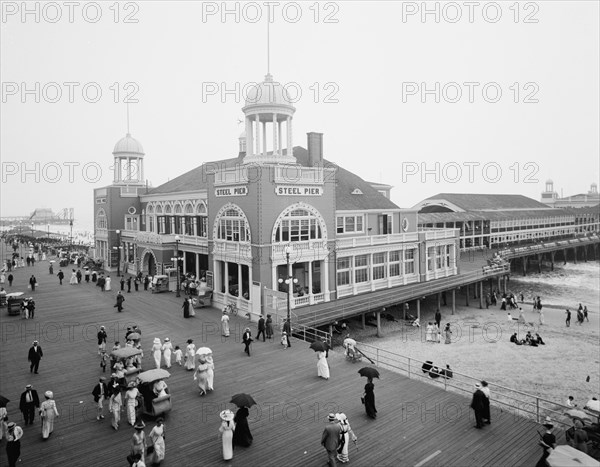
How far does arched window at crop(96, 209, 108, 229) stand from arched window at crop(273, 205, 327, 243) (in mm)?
30357

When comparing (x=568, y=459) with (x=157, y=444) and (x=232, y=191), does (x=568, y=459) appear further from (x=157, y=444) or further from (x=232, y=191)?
(x=232, y=191)

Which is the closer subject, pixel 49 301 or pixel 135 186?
pixel 49 301

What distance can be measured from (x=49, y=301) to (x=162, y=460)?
2553 cm

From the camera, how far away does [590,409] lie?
13.7 meters

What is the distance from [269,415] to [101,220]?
44.8m

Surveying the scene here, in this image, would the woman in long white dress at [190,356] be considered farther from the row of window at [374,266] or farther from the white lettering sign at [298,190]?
the row of window at [374,266]

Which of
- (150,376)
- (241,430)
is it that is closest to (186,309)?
(150,376)

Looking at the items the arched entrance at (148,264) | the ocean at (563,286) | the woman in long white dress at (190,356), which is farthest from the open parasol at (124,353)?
the ocean at (563,286)

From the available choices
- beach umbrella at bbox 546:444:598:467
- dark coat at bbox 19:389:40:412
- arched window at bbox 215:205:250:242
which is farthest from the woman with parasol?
arched window at bbox 215:205:250:242

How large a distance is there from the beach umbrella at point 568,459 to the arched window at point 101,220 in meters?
49.8

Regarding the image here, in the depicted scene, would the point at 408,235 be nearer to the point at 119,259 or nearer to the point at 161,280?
the point at 161,280

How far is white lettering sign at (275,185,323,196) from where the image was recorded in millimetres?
28842

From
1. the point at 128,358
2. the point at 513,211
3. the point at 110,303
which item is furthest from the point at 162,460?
the point at 513,211

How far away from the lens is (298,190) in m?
29.8
